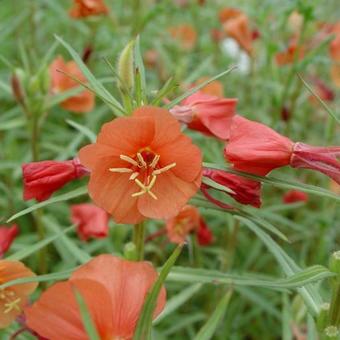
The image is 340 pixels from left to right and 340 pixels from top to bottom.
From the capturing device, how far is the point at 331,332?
1.14 m

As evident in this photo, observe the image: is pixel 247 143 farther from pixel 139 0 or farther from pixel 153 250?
pixel 139 0

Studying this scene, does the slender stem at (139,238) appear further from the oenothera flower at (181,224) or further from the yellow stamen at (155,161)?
the oenothera flower at (181,224)

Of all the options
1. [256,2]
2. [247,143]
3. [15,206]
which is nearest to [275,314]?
[15,206]

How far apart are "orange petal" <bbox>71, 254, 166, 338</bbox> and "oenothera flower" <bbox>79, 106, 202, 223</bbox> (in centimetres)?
10

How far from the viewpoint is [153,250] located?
81.8 inches

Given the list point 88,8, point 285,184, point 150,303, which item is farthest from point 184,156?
point 88,8

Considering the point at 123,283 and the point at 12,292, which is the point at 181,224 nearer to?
the point at 12,292

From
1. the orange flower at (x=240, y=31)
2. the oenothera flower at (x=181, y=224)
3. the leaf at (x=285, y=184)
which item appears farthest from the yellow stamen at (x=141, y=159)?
the orange flower at (x=240, y=31)

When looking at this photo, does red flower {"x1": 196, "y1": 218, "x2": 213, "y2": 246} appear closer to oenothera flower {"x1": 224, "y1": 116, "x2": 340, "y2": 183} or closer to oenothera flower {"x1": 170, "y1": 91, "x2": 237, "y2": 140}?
oenothera flower {"x1": 170, "y1": 91, "x2": 237, "y2": 140}

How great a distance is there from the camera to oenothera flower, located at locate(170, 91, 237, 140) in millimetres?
1326

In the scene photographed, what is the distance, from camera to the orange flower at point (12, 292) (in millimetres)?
1240

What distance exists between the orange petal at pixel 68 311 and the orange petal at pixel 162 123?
0.27 metres

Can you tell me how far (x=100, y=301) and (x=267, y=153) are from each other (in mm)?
361

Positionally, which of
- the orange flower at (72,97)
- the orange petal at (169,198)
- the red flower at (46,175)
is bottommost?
the orange flower at (72,97)
